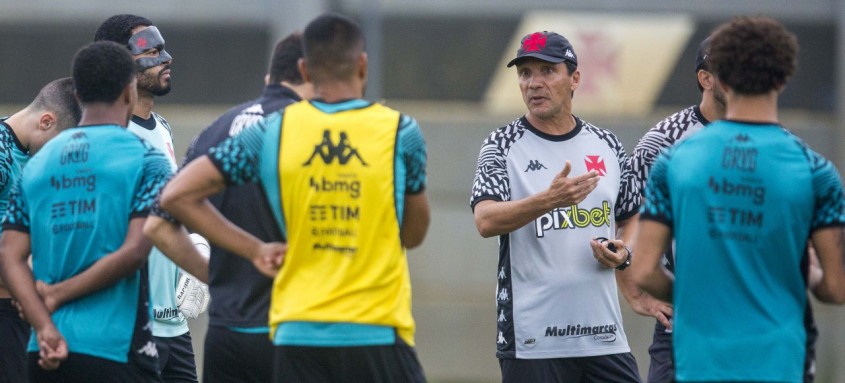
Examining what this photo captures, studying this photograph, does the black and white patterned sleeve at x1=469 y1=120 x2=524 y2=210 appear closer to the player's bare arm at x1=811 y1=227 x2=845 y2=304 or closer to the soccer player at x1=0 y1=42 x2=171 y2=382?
the soccer player at x1=0 y1=42 x2=171 y2=382

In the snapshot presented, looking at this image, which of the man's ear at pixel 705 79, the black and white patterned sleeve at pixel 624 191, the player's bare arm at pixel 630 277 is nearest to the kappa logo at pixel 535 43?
the black and white patterned sleeve at pixel 624 191

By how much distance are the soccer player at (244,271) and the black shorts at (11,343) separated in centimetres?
162

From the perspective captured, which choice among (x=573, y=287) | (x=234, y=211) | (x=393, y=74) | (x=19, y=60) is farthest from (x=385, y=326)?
(x=19, y=60)

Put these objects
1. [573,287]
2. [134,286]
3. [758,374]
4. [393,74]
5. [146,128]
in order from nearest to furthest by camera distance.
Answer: [758,374] < [134,286] < [573,287] < [146,128] < [393,74]

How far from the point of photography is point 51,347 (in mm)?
4934

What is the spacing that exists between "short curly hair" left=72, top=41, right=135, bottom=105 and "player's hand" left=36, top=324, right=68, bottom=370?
3.09 feet

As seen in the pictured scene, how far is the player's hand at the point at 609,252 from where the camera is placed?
6027mm

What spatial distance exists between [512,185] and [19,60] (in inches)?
417

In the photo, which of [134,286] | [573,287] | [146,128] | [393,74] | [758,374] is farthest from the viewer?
[393,74]

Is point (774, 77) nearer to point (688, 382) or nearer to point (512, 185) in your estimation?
point (688, 382)

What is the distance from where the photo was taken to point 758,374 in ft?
14.2

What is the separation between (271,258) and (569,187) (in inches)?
67.6

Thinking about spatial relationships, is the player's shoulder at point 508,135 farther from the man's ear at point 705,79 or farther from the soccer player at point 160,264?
the soccer player at point 160,264

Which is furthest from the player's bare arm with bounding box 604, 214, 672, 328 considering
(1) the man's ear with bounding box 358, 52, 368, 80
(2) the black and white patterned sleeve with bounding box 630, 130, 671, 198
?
(1) the man's ear with bounding box 358, 52, 368, 80
